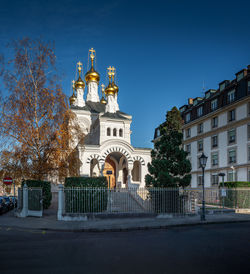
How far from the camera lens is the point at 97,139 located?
43344 millimetres

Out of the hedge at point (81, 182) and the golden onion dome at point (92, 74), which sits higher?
the golden onion dome at point (92, 74)

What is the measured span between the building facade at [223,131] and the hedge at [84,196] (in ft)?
64.4

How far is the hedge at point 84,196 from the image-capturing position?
1644 cm

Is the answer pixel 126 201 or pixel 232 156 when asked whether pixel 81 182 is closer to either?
pixel 126 201

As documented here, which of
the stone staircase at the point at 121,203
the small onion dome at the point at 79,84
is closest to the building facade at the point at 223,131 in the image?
the stone staircase at the point at 121,203

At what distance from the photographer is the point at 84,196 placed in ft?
54.2

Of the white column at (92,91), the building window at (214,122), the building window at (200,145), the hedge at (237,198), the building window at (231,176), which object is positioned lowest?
the hedge at (237,198)

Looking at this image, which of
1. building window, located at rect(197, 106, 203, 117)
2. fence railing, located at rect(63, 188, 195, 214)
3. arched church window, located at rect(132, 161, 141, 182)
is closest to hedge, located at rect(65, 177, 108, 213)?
fence railing, located at rect(63, 188, 195, 214)

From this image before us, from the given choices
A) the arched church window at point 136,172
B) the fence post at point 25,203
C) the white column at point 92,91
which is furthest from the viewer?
the white column at point 92,91

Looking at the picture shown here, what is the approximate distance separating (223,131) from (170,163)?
19741 mm

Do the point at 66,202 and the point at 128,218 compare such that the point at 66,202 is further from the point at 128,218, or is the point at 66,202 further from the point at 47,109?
the point at 47,109

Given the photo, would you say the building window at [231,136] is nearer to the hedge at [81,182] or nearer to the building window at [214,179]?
the building window at [214,179]

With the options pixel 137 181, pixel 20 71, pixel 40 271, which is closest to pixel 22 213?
pixel 20 71

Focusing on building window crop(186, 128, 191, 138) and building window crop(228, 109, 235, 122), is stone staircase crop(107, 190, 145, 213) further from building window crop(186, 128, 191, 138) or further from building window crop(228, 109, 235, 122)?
building window crop(186, 128, 191, 138)
